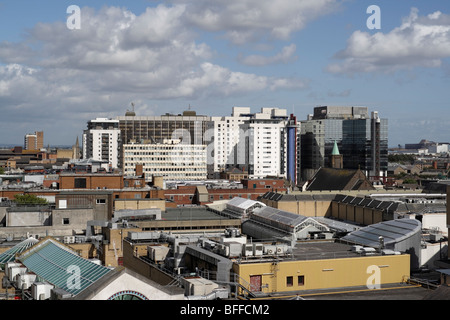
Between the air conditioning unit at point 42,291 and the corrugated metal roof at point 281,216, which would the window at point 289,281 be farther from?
the corrugated metal roof at point 281,216

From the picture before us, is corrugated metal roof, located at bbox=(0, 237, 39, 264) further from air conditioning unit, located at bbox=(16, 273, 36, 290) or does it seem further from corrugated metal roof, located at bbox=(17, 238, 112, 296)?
air conditioning unit, located at bbox=(16, 273, 36, 290)

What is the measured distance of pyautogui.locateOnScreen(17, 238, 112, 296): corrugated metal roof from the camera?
2008 centimetres

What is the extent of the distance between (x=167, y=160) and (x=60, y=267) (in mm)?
124432

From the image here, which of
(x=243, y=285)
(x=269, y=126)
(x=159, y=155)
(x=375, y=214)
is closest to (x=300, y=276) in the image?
(x=243, y=285)

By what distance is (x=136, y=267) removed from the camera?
3136 cm

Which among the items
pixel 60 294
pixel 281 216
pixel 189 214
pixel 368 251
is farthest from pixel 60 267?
pixel 189 214

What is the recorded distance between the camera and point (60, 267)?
964 inches

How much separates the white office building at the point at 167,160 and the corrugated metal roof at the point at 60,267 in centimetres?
11271

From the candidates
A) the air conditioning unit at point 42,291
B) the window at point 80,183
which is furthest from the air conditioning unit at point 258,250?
the window at point 80,183

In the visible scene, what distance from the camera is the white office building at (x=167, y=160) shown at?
14538cm

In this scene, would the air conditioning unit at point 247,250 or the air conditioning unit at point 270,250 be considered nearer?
the air conditioning unit at point 247,250

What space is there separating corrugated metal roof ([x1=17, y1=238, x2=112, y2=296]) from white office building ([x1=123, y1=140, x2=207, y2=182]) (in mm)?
112707

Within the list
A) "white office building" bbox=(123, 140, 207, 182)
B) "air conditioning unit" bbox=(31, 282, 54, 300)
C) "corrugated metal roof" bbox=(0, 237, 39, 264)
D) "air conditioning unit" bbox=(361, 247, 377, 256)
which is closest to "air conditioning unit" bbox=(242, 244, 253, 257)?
"air conditioning unit" bbox=(361, 247, 377, 256)
